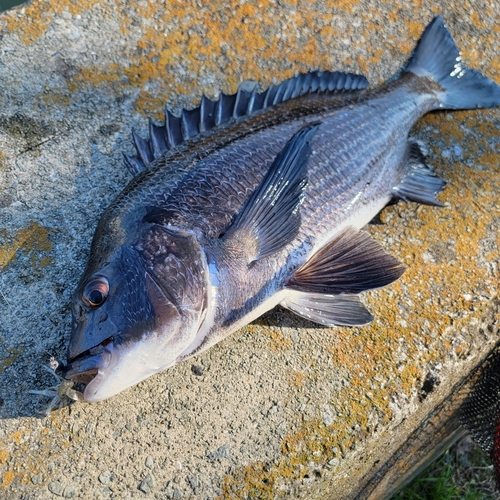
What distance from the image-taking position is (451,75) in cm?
279

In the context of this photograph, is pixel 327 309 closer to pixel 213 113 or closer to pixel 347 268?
pixel 347 268

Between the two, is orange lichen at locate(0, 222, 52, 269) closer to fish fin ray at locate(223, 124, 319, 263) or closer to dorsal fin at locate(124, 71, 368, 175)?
dorsal fin at locate(124, 71, 368, 175)

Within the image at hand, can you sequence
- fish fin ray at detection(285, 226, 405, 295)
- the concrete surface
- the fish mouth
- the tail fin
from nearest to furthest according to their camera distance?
the fish mouth, the concrete surface, fish fin ray at detection(285, 226, 405, 295), the tail fin

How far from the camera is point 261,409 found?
196 centimetres

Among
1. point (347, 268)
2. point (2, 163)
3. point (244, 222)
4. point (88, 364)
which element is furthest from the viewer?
point (2, 163)

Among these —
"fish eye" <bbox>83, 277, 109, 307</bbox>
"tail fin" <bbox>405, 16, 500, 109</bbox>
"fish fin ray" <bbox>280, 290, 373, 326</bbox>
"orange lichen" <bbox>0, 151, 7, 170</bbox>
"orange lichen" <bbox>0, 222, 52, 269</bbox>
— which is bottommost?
"orange lichen" <bbox>0, 222, 52, 269</bbox>

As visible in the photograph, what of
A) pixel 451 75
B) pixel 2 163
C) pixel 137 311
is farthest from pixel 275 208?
pixel 451 75

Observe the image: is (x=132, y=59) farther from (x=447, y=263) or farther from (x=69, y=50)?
(x=447, y=263)

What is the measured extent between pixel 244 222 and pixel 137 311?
521 millimetres

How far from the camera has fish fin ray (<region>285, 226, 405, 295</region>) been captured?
1984 mm

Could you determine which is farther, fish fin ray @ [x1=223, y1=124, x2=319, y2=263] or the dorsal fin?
the dorsal fin

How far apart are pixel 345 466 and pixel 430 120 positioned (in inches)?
71.6

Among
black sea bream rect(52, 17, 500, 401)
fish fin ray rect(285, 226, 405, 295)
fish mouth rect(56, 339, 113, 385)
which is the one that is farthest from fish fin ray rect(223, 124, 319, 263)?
fish mouth rect(56, 339, 113, 385)

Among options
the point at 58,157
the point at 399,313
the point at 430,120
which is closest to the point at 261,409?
the point at 399,313
